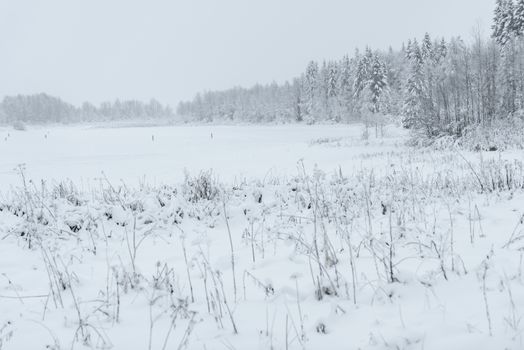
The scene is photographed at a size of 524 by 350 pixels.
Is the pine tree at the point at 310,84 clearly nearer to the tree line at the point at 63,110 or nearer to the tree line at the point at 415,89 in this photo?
the tree line at the point at 415,89

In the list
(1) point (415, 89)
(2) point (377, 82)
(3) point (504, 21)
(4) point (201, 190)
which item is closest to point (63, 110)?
(2) point (377, 82)

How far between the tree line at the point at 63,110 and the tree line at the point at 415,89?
53.6 m

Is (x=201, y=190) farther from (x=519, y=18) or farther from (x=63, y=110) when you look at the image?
(x=63, y=110)

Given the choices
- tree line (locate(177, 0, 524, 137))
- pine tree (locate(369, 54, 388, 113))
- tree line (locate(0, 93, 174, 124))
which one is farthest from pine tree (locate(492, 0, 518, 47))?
tree line (locate(0, 93, 174, 124))

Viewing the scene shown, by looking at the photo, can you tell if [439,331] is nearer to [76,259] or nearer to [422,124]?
[76,259]

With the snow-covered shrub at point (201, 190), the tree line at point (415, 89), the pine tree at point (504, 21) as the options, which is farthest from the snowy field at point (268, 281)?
the pine tree at point (504, 21)

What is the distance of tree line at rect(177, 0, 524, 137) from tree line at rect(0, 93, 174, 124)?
53610 mm

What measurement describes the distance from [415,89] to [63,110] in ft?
520

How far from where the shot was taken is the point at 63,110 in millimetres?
162625

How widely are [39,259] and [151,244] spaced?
1285 mm

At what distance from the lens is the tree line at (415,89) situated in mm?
29641

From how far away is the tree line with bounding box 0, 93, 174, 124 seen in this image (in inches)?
5763

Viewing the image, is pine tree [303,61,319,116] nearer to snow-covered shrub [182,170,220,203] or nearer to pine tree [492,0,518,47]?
pine tree [492,0,518,47]

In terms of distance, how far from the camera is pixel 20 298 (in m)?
3.16
